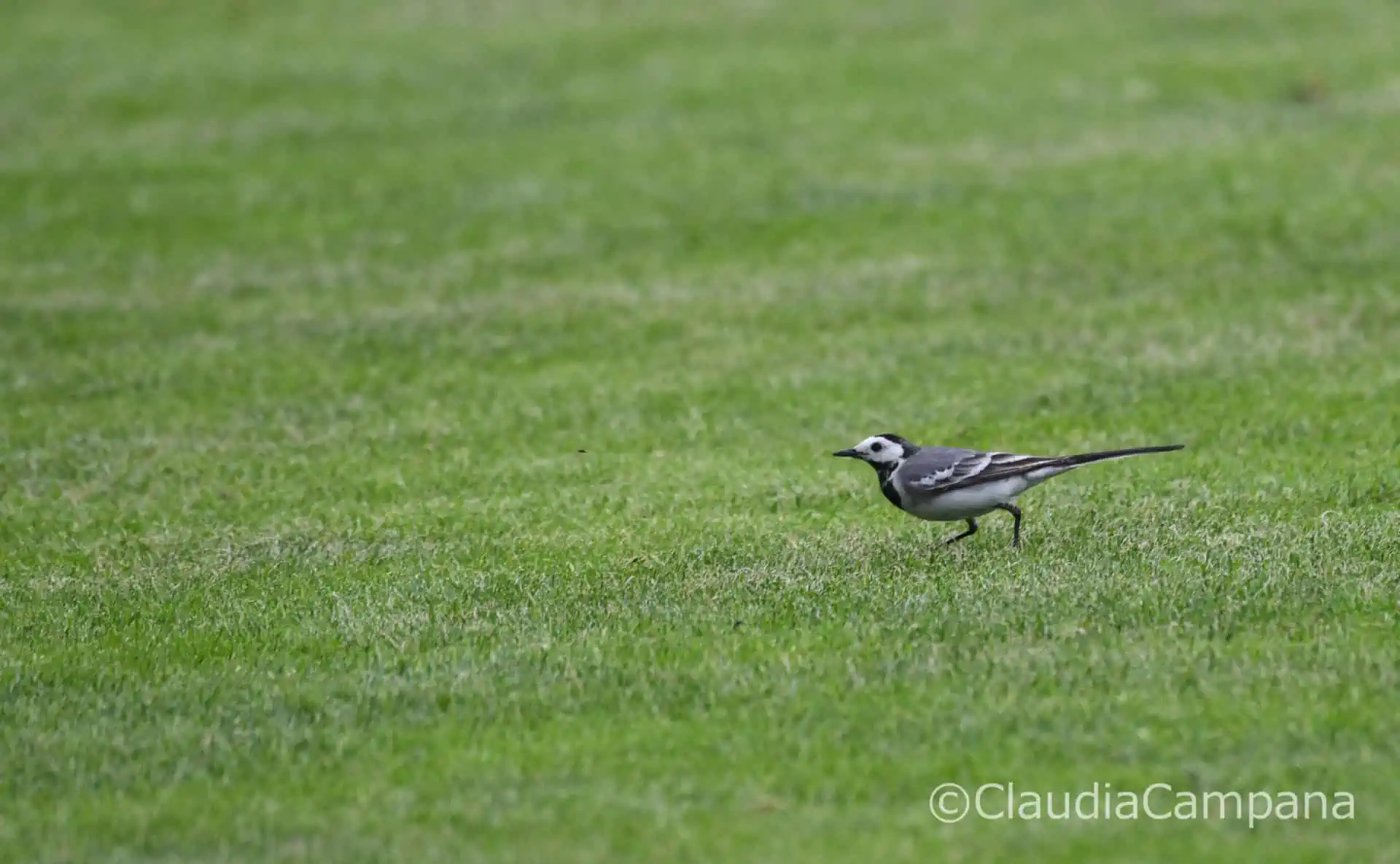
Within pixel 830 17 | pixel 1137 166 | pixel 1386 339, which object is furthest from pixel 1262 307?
pixel 830 17

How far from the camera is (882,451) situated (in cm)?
1109

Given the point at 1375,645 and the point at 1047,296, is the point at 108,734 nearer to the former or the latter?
the point at 1375,645

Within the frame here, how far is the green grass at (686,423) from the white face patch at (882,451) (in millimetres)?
624

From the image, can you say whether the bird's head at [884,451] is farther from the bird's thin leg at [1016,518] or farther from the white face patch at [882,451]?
the bird's thin leg at [1016,518]

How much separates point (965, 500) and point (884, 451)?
0.74m

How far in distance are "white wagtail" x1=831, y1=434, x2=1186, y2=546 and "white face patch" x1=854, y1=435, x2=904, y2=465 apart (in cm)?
5

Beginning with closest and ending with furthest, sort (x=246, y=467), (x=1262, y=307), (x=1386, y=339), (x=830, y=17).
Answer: (x=246, y=467) < (x=1386, y=339) < (x=1262, y=307) < (x=830, y=17)

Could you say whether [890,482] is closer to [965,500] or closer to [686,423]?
[965,500]

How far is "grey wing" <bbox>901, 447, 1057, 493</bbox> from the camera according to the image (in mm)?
10547

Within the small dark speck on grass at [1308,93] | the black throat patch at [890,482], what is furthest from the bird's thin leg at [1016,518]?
the small dark speck on grass at [1308,93]

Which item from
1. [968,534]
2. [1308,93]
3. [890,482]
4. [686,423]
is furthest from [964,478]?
[1308,93]

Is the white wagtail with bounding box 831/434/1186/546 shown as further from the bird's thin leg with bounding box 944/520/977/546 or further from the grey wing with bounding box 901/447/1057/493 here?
the bird's thin leg with bounding box 944/520/977/546

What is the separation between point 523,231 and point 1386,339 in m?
10.6

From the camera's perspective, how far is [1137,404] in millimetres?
15000
